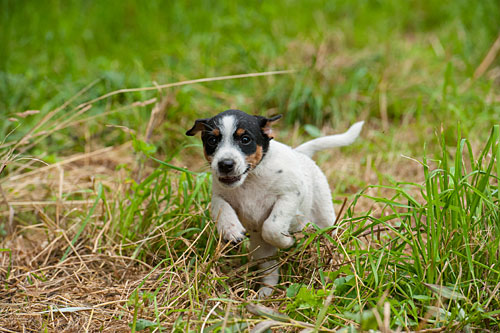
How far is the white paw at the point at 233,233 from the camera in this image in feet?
8.95

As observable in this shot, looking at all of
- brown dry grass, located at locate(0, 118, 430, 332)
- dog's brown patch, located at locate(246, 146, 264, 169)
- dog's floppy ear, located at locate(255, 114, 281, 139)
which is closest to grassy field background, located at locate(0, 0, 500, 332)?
brown dry grass, located at locate(0, 118, 430, 332)

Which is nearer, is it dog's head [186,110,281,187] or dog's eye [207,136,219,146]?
dog's head [186,110,281,187]

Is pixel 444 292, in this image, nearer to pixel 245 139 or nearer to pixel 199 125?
pixel 245 139

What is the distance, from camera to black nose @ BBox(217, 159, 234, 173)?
2.67m

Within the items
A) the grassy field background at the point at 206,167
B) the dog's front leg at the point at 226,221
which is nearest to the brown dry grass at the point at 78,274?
the grassy field background at the point at 206,167

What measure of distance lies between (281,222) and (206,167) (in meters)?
0.90

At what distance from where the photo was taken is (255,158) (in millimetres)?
2834

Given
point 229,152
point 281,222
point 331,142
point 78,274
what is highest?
point 229,152

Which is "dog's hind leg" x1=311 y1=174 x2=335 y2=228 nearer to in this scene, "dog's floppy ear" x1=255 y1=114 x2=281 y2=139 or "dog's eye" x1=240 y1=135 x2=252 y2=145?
"dog's floppy ear" x1=255 y1=114 x2=281 y2=139

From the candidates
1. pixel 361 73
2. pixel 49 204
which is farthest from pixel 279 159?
pixel 361 73

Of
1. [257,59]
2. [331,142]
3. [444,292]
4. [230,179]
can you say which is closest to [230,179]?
[230,179]

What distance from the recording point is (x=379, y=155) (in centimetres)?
491

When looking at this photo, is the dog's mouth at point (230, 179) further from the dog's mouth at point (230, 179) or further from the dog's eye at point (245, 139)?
the dog's eye at point (245, 139)

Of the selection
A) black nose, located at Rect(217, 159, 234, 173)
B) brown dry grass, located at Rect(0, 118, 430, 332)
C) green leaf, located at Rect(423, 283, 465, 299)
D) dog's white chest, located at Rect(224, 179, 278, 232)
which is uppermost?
black nose, located at Rect(217, 159, 234, 173)
